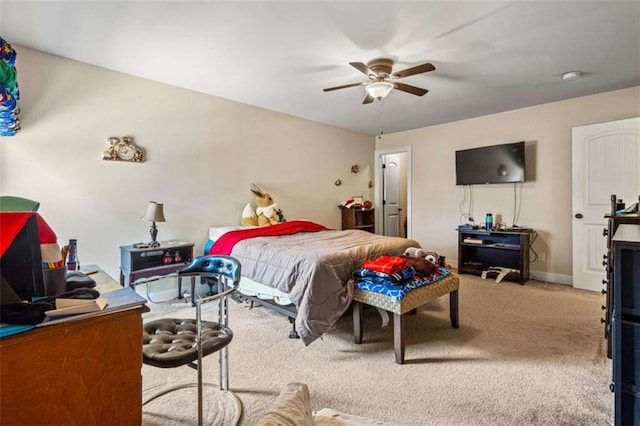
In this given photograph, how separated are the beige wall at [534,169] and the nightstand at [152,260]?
Answer: 13.6 ft

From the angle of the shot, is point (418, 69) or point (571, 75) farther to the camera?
point (571, 75)

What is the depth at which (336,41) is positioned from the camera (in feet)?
8.37

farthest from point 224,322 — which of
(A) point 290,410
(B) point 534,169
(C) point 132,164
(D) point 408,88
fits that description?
(B) point 534,169

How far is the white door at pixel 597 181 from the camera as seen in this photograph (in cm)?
352

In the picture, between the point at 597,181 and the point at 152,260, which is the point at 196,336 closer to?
the point at 152,260

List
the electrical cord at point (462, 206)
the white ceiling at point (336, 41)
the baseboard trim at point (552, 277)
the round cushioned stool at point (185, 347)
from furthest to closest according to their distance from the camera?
the electrical cord at point (462, 206) → the baseboard trim at point (552, 277) → the white ceiling at point (336, 41) → the round cushioned stool at point (185, 347)

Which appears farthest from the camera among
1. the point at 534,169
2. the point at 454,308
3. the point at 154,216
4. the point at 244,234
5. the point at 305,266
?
the point at 534,169

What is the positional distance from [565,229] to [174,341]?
15.9 ft

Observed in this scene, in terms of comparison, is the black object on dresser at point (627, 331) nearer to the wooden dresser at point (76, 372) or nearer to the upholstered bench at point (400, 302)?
the upholstered bench at point (400, 302)

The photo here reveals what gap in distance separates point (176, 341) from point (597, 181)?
477cm

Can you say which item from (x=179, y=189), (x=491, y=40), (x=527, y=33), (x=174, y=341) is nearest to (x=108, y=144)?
(x=179, y=189)

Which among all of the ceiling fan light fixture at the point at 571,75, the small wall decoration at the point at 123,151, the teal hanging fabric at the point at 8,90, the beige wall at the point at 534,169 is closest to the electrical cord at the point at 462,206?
the beige wall at the point at 534,169

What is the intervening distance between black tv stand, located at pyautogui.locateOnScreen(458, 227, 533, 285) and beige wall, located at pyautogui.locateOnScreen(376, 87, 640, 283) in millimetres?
311

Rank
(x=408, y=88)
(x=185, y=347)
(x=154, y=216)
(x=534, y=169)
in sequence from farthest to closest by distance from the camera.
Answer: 1. (x=534, y=169)
2. (x=154, y=216)
3. (x=408, y=88)
4. (x=185, y=347)
